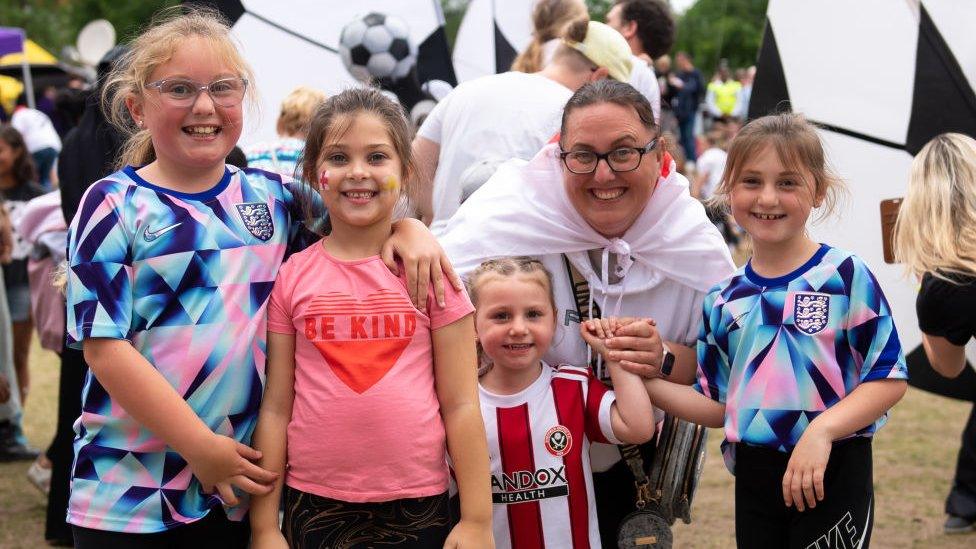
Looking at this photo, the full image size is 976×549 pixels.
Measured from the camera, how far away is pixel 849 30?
15.8 feet

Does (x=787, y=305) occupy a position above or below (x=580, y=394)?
above

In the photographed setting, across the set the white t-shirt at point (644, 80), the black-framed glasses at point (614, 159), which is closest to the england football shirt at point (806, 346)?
the black-framed glasses at point (614, 159)

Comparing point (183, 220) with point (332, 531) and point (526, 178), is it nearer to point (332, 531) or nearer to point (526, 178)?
point (332, 531)

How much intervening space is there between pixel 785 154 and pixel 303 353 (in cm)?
132

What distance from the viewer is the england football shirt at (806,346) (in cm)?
276

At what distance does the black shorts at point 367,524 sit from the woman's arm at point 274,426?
7 centimetres

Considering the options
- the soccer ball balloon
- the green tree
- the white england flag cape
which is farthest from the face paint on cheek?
→ the green tree

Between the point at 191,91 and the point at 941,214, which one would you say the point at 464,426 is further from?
the point at 941,214

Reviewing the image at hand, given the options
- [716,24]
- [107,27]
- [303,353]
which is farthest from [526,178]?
[716,24]

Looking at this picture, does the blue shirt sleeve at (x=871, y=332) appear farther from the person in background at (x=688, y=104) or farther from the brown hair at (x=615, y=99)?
the person in background at (x=688, y=104)

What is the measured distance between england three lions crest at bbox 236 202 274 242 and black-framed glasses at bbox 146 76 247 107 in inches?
9.5

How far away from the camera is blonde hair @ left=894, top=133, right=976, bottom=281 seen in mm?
4102

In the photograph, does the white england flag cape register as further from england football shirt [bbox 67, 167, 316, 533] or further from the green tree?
the green tree

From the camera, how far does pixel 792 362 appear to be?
2787 millimetres
